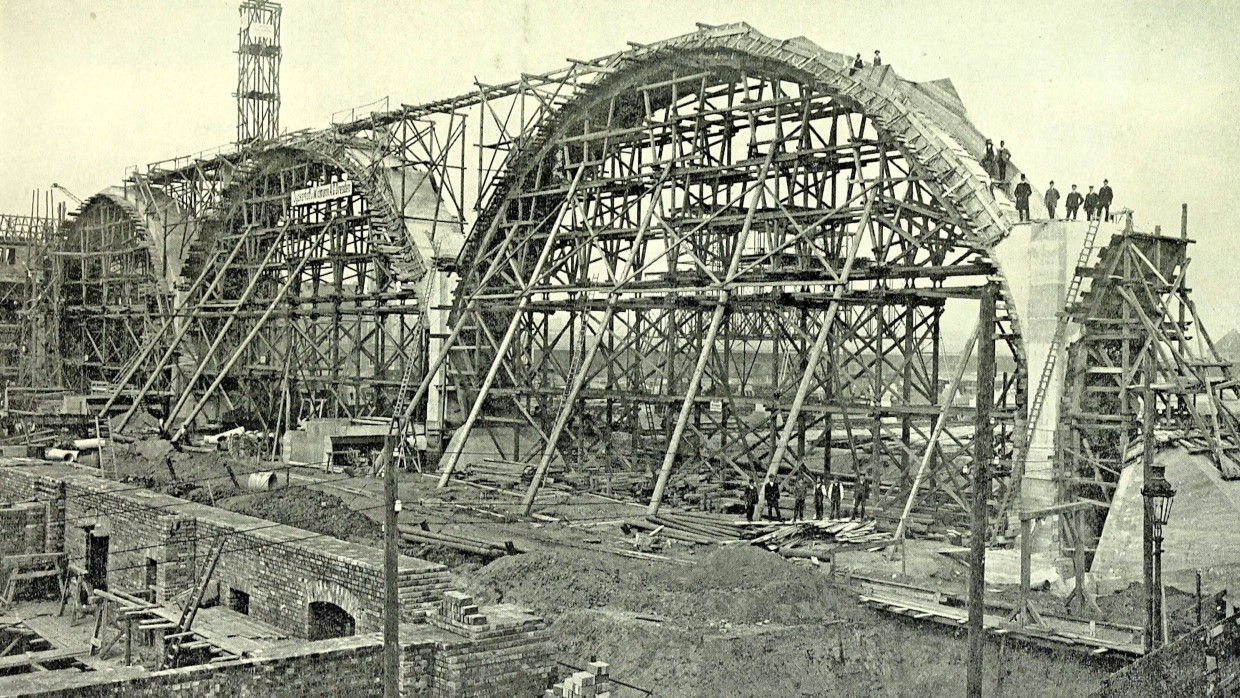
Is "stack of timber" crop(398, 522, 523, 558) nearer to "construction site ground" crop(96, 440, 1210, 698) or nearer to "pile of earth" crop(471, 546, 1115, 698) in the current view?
"construction site ground" crop(96, 440, 1210, 698)

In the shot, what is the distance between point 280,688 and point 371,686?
34.6 inches

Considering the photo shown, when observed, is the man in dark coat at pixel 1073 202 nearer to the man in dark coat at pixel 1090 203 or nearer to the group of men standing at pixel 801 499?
the man in dark coat at pixel 1090 203

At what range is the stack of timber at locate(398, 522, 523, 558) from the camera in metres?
A: 17.9

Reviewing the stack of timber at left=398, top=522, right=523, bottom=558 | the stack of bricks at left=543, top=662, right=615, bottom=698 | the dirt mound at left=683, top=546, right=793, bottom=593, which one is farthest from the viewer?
the stack of timber at left=398, top=522, right=523, bottom=558

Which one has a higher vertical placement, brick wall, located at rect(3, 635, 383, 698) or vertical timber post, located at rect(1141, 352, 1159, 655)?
vertical timber post, located at rect(1141, 352, 1159, 655)

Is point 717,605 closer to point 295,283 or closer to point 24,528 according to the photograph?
point 24,528

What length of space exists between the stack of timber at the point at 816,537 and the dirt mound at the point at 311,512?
5.94 m

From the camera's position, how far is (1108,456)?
18812 millimetres

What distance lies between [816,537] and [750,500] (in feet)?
8.64

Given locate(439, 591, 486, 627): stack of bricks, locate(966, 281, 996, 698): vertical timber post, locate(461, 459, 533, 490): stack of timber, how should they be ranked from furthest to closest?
locate(461, 459, 533, 490): stack of timber < locate(439, 591, 486, 627): stack of bricks < locate(966, 281, 996, 698): vertical timber post

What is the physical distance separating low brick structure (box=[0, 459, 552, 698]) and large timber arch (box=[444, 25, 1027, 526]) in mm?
6924

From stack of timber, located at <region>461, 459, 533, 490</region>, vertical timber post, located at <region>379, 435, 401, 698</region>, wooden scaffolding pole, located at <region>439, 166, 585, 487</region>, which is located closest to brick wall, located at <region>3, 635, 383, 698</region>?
vertical timber post, located at <region>379, 435, 401, 698</region>

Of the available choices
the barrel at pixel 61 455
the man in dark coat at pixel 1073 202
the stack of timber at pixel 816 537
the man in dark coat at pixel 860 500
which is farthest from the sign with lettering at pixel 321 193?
the man in dark coat at pixel 1073 202

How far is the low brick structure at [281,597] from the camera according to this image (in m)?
10.3
